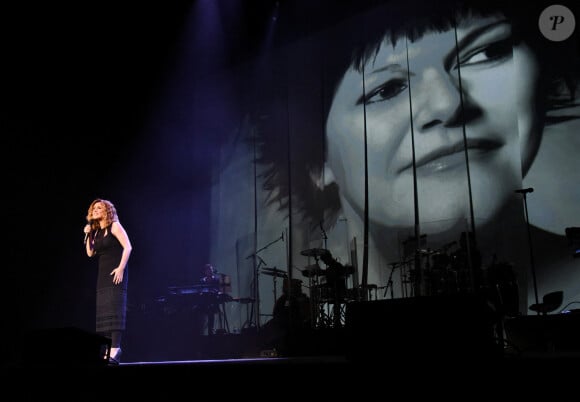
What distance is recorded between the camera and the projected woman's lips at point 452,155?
6566 millimetres

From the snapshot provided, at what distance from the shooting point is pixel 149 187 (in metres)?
7.63

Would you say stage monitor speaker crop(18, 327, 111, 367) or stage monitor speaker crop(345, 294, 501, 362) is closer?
stage monitor speaker crop(345, 294, 501, 362)

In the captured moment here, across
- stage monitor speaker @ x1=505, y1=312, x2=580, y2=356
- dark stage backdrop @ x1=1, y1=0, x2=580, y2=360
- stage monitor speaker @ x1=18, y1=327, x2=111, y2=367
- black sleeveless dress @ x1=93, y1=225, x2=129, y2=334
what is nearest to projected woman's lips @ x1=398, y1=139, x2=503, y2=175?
dark stage backdrop @ x1=1, y1=0, x2=580, y2=360

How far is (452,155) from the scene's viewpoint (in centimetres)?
677

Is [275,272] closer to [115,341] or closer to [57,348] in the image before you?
[115,341]

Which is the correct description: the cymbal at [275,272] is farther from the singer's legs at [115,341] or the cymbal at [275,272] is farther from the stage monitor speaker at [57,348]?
the stage monitor speaker at [57,348]

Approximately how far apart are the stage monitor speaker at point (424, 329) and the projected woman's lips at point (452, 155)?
191 inches

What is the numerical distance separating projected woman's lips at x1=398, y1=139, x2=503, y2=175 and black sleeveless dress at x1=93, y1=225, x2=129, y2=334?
159 inches

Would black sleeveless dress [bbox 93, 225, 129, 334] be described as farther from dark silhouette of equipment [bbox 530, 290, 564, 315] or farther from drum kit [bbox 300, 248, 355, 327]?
dark silhouette of equipment [bbox 530, 290, 564, 315]

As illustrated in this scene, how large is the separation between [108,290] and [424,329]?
3.02 metres

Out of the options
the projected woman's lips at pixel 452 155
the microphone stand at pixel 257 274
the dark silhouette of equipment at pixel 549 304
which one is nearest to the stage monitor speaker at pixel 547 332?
the dark silhouette of equipment at pixel 549 304

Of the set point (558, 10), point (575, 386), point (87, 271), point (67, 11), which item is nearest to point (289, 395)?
point (575, 386)

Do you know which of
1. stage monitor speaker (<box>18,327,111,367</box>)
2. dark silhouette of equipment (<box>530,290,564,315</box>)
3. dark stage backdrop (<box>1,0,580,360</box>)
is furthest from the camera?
dark stage backdrop (<box>1,0,580,360</box>)

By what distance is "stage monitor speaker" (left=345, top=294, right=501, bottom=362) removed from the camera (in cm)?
198
